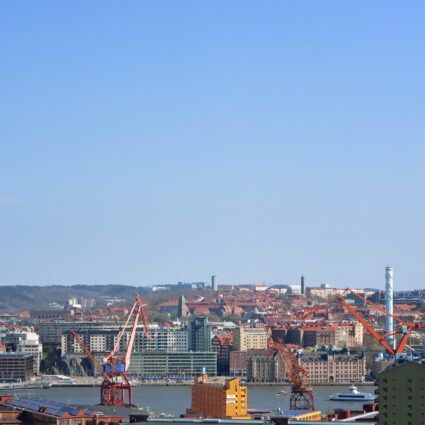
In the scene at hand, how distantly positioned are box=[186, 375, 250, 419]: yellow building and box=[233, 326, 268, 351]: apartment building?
25446 mm

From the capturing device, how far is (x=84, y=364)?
161 ft

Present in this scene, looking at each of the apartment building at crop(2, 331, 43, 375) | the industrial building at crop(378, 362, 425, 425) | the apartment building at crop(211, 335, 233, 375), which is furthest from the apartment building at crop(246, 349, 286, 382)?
the industrial building at crop(378, 362, 425, 425)

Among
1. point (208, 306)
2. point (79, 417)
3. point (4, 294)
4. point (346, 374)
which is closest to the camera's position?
point (79, 417)

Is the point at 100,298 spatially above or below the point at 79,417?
above

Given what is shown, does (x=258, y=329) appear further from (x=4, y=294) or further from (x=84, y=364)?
(x=4, y=294)

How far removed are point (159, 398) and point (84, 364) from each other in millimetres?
13574

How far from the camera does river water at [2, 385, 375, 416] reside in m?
32.1

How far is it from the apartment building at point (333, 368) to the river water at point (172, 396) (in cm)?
171

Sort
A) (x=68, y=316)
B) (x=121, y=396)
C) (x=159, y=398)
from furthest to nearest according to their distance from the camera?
(x=68, y=316)
(x=159, y=398)
(x=121, y=396)

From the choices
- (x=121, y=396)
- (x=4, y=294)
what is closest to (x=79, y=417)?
(x=121, y=396)

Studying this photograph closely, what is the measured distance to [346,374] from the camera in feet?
148

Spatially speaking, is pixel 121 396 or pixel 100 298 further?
pixel 100 298

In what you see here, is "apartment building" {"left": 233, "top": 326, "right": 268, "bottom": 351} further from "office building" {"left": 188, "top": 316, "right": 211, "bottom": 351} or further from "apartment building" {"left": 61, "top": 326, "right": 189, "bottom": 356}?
"apartment building" {"left": 61, "top": 326, "right": 189, "bottom": 356}

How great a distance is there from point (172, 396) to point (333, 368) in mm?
9436
